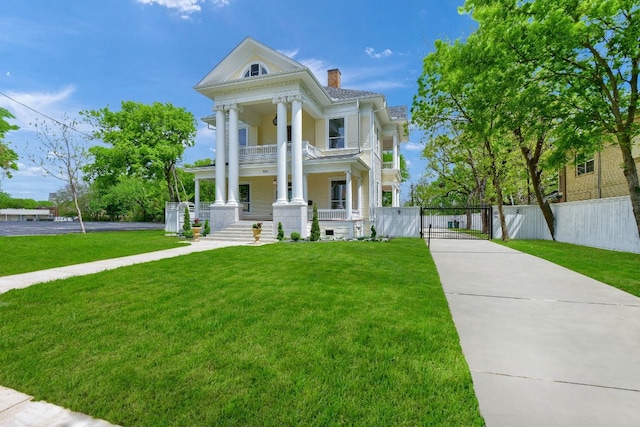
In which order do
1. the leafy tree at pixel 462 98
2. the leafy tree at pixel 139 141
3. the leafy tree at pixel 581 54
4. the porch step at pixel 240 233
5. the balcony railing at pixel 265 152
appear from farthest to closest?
the leafy tree at pixel 139 141
the balcony railing at pixel 265 152
the porch step at pixel 240 233
the leafy tree at pixel 462 98
the leafy tree at pixel 581 54

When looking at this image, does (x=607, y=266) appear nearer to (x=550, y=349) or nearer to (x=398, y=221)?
(x=550, y=349)

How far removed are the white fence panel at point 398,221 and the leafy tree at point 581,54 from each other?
7.41 metres

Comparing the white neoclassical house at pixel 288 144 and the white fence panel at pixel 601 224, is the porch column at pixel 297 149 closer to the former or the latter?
the white neoclassical house at pixel 288 144

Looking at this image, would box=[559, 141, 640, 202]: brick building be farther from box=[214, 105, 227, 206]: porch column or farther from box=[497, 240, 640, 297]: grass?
box=[214, 105, 227, 206]: porch column

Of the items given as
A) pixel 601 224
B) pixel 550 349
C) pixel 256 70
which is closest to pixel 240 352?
pixel 550 349

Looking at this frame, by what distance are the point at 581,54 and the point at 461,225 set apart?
1072 inches

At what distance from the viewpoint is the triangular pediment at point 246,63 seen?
16.0 m

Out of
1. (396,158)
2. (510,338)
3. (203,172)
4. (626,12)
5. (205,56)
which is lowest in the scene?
(510,338)

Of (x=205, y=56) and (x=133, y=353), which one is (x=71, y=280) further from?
(x=205, y=56)

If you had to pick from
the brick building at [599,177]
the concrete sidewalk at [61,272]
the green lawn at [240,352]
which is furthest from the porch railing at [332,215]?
the green lawn at [240,352]

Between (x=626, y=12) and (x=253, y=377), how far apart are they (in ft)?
46.2

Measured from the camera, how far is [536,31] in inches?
364

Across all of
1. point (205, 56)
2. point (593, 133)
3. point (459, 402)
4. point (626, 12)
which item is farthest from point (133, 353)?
point (205, 56)

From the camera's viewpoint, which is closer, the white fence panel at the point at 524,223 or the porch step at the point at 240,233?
the porch step at the point at 240,233
